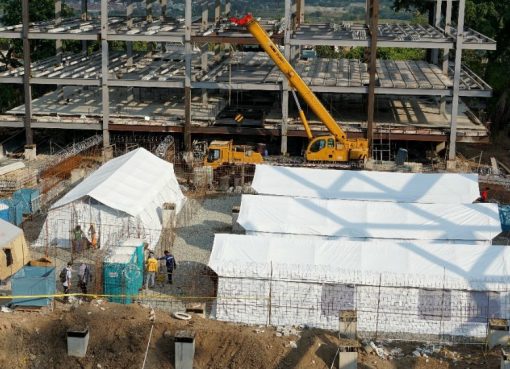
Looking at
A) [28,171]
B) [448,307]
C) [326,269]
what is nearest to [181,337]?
[326,269]

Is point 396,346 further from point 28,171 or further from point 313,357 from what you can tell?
A: point 28,171

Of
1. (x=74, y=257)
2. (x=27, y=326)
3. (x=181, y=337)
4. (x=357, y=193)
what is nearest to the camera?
(x=181, y=337)

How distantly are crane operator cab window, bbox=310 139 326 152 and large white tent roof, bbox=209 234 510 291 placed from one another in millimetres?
12893

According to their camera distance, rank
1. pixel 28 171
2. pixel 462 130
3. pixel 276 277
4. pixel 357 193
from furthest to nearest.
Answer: pixel 462 130, pixel 28 171, pixel 357 193, pixel 276 277

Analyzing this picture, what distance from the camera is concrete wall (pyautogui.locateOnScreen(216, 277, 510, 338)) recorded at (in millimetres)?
24031

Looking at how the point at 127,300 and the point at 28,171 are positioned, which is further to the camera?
the point at 28,171

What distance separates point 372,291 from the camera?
24.4 m

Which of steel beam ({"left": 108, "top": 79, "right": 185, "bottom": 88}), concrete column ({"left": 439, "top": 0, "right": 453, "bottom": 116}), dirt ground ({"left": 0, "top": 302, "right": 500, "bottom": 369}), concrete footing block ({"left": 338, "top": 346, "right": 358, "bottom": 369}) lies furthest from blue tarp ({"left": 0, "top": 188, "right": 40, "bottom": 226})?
concrete column ({"left": 439, "top": 0, "right": 453, "bottom": 116})

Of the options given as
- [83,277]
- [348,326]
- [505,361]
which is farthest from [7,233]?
[505,361]

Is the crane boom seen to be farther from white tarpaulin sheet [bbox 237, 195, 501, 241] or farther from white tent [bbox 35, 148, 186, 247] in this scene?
white tent [bbox 35, 148, 186, 247]

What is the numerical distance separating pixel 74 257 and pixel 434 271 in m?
11.5

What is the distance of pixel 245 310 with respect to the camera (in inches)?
968

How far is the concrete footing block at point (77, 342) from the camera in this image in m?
22.4

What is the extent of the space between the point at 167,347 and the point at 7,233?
7.57m
